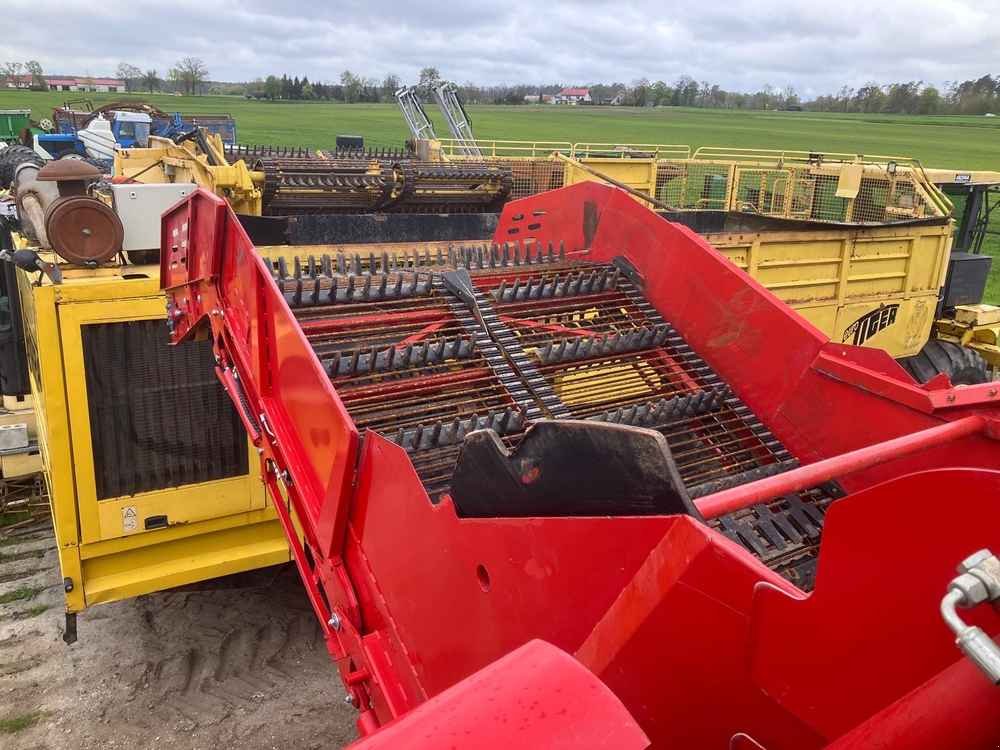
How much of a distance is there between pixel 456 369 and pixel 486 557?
130cm

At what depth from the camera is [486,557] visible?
189 cm

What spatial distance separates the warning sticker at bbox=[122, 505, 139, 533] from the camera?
13.4 ft

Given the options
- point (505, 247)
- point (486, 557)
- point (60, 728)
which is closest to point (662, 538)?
point (486, 557)

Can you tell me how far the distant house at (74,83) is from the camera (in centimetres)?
8512

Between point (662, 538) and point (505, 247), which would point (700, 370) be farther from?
point (662, 538)

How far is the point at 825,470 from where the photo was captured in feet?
6.14

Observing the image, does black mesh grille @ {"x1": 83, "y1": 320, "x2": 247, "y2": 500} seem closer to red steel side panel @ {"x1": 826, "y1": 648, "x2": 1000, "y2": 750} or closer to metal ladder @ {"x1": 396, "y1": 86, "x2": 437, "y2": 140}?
red steel side panel @ {"x1": 826, "y1": 648, "x2": 1000, "y2": 750}

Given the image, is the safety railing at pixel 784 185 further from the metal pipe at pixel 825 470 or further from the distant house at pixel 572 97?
the distant house at pixel 572 97

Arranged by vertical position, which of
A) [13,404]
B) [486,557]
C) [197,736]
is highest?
[486,557]

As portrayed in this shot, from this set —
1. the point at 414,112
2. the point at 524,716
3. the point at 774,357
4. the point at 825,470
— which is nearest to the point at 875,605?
the point at 524,716

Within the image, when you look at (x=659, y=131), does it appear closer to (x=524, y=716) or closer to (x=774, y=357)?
(x=774, y=357)

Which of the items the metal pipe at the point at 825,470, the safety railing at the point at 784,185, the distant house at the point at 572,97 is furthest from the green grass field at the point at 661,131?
the metal pipe at the point at 825,470

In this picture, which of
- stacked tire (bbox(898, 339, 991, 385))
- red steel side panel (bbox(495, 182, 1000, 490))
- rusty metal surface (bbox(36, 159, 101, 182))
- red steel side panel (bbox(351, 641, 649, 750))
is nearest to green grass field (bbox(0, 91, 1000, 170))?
stacked tire (bbox(898, 339, 991, 385))

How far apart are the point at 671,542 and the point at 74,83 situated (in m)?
111
